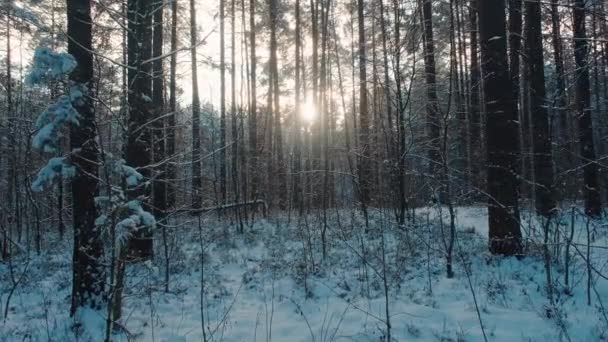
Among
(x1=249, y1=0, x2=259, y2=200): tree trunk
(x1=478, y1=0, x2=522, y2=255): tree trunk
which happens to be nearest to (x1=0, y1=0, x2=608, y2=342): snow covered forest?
(x1=478, y1=0, x2=522, y2=255): tree trunk

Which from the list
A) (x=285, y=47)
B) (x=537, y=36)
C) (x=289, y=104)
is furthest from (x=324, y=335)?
(x=289, y=104)

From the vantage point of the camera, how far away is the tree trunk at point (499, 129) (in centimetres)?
608

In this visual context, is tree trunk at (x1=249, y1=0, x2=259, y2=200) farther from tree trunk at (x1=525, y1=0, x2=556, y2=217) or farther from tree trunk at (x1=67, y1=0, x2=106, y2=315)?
tree trunk at (x1=67, y1=0, x2=106, y2=315)

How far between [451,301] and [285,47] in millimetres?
20170

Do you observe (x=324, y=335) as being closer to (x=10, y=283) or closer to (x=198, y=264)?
(x=198, y=264)

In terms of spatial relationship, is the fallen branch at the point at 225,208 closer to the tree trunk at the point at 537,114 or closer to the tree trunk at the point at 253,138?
the tree trunk at the point at 253,138

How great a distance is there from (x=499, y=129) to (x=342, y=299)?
3637mm

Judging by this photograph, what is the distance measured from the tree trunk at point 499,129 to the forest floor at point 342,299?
369 mm

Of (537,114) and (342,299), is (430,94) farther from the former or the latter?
(342,299)

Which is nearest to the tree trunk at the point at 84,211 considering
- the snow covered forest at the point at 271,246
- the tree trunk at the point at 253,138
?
the snow covered forest at the point at 271,246

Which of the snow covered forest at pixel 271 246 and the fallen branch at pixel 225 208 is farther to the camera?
the fallen branch at pixel 225 208

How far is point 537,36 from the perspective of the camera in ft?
24.0

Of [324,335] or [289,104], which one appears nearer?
[324,335]

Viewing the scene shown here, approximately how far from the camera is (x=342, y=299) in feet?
16.8
